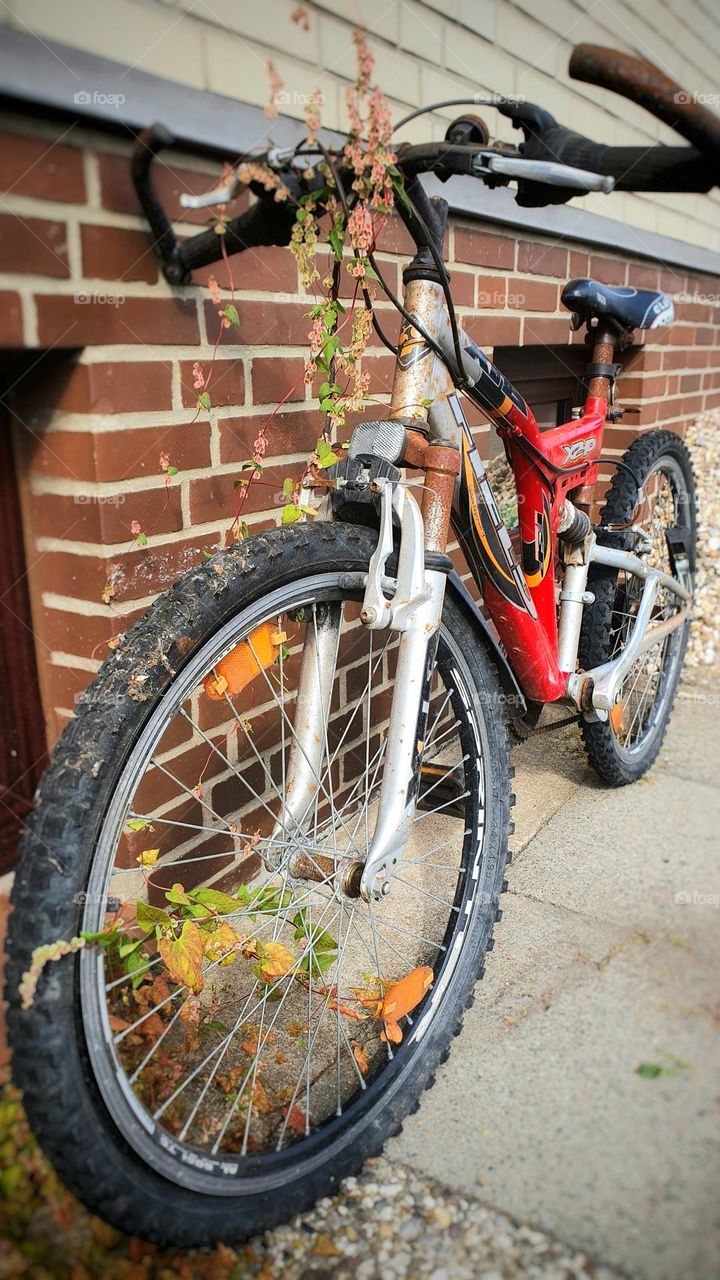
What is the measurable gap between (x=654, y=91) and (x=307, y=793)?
3.92 ft

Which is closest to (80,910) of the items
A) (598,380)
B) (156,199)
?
(156,199)

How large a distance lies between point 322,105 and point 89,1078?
6.56ft

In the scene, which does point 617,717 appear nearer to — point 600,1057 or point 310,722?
point 600,1057

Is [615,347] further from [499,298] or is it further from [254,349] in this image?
[254,349]

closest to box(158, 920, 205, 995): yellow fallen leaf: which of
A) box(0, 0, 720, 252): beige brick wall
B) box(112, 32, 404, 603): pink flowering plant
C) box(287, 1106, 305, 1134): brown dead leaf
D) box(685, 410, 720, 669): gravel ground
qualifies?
box(287, 1106, 305, 1134): brown dead leaf

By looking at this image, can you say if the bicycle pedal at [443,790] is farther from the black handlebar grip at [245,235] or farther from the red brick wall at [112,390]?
the black handlebar grip at [245,235]

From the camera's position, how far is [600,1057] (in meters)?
1.67

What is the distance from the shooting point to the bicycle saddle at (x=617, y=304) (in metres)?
2.47

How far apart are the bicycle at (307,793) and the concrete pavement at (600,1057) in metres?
0.13

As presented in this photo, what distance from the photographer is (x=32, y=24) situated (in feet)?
4.61

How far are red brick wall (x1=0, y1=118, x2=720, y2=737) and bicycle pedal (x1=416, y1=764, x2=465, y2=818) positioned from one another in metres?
0.67

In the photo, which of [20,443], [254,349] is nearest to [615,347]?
[254,349]

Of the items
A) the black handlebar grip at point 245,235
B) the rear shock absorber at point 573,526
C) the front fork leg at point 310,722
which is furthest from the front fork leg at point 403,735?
the rear shock absorber at point 573,526

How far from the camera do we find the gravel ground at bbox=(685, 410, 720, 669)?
3.93 metres
